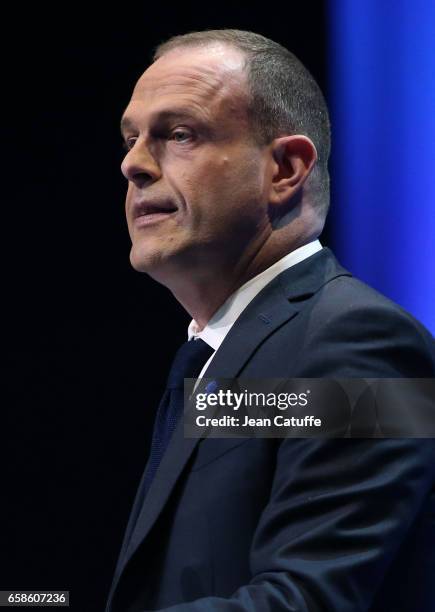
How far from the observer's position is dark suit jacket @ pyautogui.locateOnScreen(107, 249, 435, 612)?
4.05 ft

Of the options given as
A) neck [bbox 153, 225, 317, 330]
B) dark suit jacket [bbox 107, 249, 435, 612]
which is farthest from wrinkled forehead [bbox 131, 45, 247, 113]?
dark suit jacket [bbox 107, 249, 435, 612]

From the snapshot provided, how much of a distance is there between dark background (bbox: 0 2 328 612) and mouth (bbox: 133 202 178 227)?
1136 mm

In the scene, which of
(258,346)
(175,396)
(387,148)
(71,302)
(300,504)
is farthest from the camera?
(71,302)

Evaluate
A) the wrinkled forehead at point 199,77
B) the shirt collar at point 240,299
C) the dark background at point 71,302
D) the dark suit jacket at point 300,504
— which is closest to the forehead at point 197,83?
the wrinkled forehead at point 199,77

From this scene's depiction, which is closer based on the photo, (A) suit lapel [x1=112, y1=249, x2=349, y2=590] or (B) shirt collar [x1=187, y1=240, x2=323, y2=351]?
(A) suit lapel [x1=112, y1=249, x2=349, y2=590]

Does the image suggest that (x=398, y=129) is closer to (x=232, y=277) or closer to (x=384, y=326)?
(x=232, y=277)

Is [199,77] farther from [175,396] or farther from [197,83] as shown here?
[175,396]

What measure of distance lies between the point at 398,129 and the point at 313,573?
1395 millimetres

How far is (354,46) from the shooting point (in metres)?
2.50

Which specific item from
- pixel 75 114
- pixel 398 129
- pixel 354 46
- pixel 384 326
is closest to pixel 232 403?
pixel 384 326

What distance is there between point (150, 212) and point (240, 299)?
8.0 inches

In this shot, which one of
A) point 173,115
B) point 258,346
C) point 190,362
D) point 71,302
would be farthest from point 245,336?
point 71,302

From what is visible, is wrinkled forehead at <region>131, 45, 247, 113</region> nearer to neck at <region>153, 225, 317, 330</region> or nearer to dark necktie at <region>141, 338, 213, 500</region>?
neck at <region>153, 225, 317, 330</region>

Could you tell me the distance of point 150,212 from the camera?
1675 millimetres
